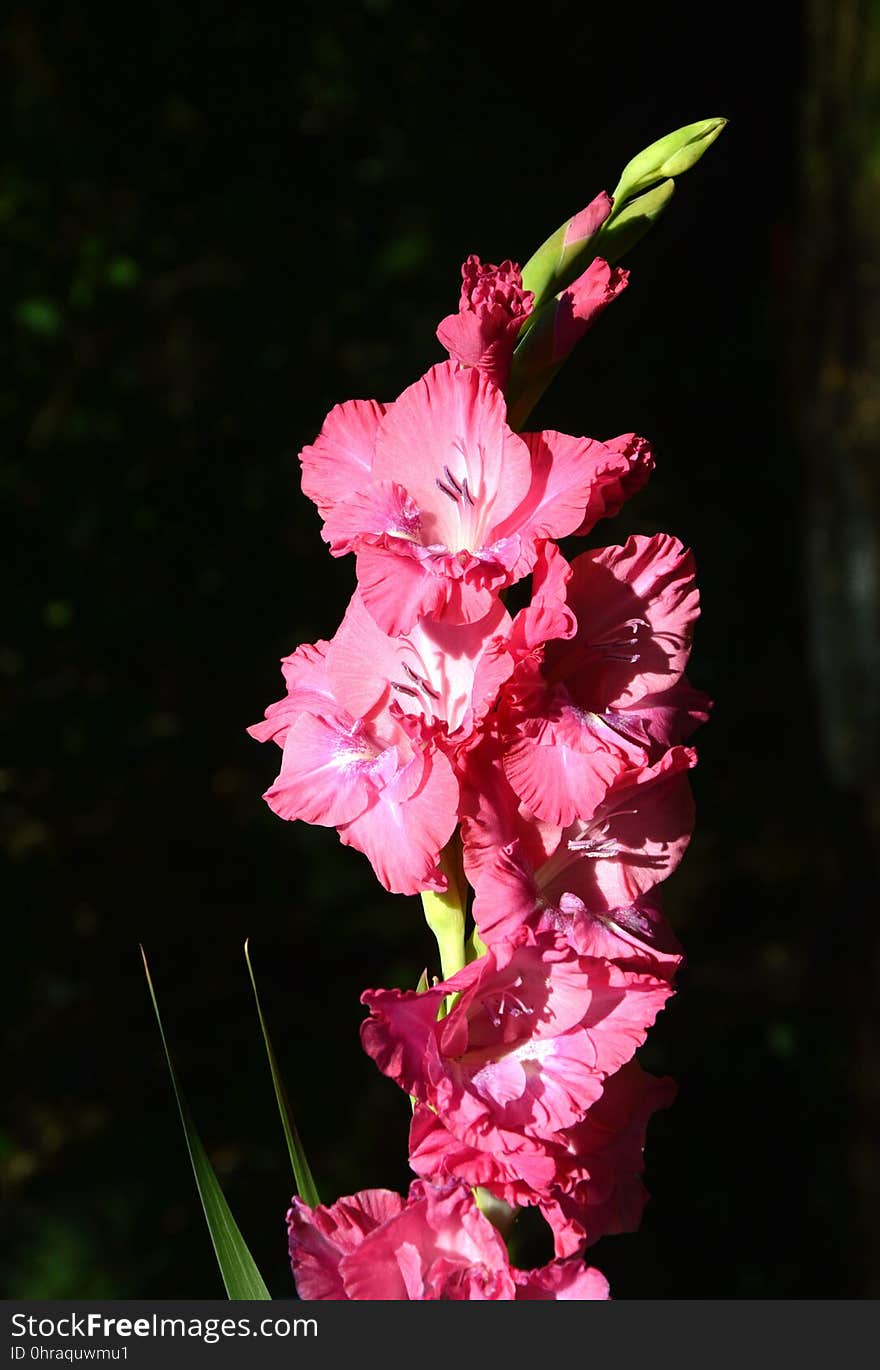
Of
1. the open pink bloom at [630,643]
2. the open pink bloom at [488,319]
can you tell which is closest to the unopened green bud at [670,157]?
the open pink bloom at [488,319]

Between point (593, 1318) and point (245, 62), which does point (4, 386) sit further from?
point (593, 1318)

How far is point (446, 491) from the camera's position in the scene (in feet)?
2.23

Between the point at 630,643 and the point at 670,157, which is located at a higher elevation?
the point at 670,157

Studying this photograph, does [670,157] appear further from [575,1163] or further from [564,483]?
[575,1163]

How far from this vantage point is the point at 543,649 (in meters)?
0.64

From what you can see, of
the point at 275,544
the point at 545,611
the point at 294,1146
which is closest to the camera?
the point at 545,611

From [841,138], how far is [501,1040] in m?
2.74

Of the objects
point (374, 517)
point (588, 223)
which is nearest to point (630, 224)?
point (588, 223)

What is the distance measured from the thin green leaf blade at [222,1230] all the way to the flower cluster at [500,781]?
56mm

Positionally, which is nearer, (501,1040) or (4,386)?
(501,1040)

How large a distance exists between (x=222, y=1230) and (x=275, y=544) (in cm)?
149

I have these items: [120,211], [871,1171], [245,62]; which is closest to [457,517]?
[120,211]

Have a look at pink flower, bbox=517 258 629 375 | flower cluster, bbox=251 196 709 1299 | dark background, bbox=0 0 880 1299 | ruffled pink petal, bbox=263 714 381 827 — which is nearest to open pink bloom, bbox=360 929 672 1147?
flower cluster, bbox=251 196 709 1299

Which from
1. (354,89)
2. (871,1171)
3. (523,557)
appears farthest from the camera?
(871,1171)
